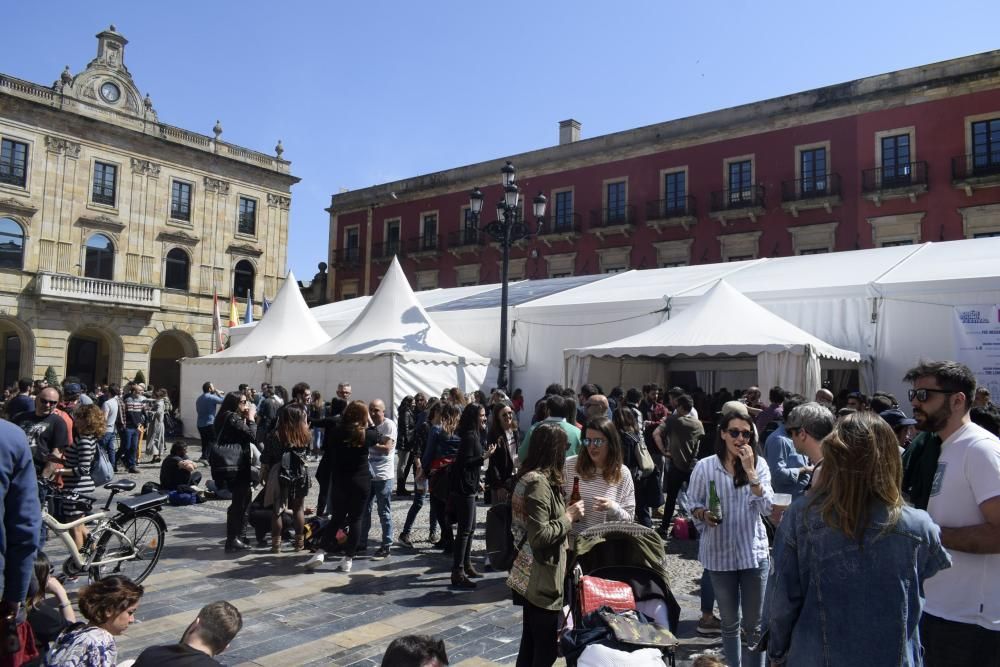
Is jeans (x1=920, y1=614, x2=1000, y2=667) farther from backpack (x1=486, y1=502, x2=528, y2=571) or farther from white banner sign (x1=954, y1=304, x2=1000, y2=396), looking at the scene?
white banner sign (x1=954, y1=304, x2=1000, y2=396)

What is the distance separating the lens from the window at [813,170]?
22828 mm

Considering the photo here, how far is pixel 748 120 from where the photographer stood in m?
24.2

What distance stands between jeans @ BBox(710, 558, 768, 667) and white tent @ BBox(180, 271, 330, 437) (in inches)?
554

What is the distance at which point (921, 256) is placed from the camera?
13336 millimetres

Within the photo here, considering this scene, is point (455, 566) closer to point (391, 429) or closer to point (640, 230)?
point (391, 429)

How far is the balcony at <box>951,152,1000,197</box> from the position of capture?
20.0 metres

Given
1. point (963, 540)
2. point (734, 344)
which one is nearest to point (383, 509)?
point (963, 540)

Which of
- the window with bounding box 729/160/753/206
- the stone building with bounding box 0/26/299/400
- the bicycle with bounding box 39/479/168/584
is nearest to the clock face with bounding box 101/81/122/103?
the stone building with bounding box 0/26/299/400

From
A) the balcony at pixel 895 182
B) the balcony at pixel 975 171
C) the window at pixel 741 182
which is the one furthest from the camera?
the window at pixel 741 182

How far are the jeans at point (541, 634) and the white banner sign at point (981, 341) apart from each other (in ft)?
30.9

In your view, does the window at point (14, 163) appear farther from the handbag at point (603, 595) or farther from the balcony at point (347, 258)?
the handbag at point (603, 595)

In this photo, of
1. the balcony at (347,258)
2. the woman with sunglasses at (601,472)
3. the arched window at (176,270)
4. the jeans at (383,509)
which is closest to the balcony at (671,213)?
the balcony at (347,258)

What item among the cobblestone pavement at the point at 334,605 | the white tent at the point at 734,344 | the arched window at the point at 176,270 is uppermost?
the arched window at the point at 176,270

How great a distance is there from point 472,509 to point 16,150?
95.0 ft
